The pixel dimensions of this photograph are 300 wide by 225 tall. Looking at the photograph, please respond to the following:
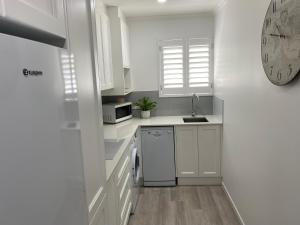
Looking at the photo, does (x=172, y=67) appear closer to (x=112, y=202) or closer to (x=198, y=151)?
(x=198, y=151)

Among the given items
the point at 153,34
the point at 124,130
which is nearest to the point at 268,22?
the point at 124,130

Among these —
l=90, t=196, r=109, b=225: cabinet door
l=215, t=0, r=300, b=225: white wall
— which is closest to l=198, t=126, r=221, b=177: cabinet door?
l=215, t=0, r=300, b=225: white wall

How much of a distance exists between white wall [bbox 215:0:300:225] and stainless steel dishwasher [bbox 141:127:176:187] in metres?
0.77

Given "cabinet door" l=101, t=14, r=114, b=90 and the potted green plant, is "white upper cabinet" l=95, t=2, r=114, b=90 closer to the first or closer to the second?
"cabinet door" l=101, t=14, r=114, b=90

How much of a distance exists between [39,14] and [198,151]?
297cm

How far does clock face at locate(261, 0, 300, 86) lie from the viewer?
1205 mm

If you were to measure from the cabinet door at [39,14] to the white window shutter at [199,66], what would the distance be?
3056 mm

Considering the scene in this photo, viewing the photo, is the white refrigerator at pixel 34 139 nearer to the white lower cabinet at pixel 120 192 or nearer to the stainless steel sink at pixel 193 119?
the white lower cabinet at pixel 120 192

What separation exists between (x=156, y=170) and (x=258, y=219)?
1.69 metres

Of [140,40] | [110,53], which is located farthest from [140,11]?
[110,53]

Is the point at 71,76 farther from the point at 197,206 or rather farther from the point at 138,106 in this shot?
the point at 138,106

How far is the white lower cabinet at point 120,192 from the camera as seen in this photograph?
1751 mm

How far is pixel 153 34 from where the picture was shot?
3.83m

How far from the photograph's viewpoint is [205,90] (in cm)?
391
